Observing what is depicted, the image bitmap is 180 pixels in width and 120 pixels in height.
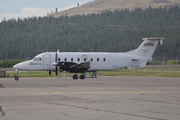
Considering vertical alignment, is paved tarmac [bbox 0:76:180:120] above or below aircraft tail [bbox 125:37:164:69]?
below

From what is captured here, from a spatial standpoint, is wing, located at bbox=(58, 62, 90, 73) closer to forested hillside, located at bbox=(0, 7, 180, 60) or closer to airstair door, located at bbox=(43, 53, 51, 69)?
airstair door, located at bbox=(43, 53, 51, 69)

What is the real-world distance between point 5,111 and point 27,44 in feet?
402

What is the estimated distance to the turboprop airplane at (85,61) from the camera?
43688mm

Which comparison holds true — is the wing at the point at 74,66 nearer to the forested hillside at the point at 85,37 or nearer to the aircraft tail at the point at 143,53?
the aircraft tail at the point at 143,53

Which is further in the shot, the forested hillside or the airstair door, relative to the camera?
the forested hillside

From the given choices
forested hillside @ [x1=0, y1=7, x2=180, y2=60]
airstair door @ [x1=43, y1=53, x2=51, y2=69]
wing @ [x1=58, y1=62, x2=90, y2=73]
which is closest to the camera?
wing @ [x1=58, y1=62, x2=90, y2=73]

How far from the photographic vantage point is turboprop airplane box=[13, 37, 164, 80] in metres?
43.7

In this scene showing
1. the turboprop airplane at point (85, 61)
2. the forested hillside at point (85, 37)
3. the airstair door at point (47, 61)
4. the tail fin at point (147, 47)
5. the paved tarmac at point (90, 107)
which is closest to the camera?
the paved tarmac at point (90, 107)

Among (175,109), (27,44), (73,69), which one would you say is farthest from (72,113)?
(27,44)

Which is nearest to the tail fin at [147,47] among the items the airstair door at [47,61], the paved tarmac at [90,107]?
the airstair door at [47,61]

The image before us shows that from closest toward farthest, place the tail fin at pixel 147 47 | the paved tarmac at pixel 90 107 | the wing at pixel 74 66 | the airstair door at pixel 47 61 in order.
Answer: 1. the paved tarmac at pixel 90 107
2. the wing at pixel 74 66
3. the airstair door at pixel 47 61
4. the tail fin at pixel 147 47

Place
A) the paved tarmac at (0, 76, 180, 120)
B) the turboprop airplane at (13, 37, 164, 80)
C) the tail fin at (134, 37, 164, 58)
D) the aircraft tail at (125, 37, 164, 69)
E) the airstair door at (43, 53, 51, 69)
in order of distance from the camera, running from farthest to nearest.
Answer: the tail fin at (134, 37, 164, 58)
the aircraft tail at (125, 37, 164, 69)
the airstair door at (43, 53, 51, 69)
the turboprop airplane at (13, 37, 164, 80)
the paved tarmac at (0, 76, 180, 120)

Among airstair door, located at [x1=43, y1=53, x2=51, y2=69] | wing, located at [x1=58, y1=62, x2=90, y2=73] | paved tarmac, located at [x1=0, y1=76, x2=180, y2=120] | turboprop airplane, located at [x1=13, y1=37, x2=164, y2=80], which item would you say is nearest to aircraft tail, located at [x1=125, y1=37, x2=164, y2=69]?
turboprop airplane, located at [x1=13, y1=37, x2=164, y2=80]

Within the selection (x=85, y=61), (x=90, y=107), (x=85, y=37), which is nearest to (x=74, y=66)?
(x=85, y=61)
